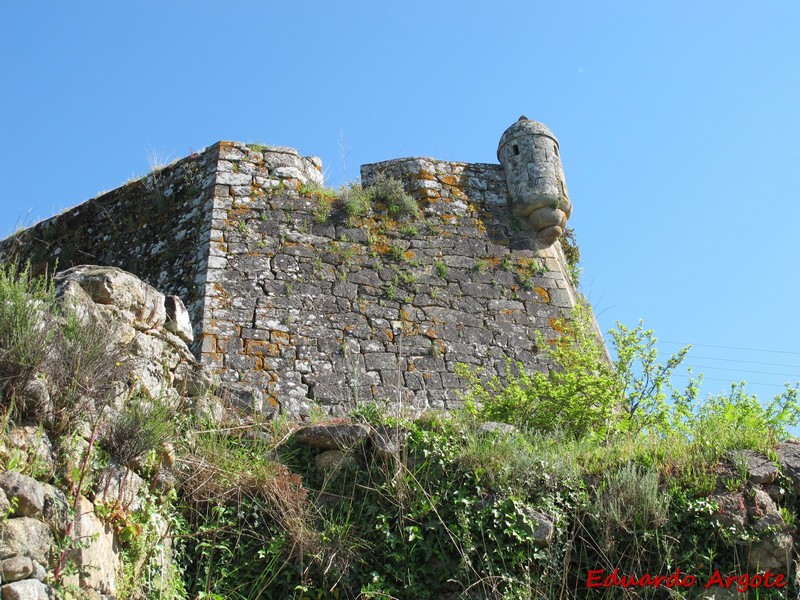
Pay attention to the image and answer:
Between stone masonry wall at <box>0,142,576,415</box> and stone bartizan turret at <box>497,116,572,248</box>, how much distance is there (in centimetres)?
17

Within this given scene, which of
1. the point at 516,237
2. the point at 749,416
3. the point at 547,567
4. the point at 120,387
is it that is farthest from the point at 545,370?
the point at 120,387

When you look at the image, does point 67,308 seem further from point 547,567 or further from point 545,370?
point 545,370

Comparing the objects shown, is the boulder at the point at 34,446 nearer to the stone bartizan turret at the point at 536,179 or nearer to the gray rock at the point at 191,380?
the gray rock at the point at 191,380

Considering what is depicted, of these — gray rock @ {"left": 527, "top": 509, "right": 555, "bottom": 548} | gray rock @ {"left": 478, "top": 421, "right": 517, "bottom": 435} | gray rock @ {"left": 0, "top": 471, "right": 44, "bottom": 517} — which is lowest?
gray rock @ {"left": 527, "top": 509, "right": 555, "bottom": 548}

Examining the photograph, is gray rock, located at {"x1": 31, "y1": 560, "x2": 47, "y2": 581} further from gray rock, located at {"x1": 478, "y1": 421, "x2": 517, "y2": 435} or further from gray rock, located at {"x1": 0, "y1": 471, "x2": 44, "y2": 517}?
gray rock, located at {"x1": 478, "y1": 421, "x2": 517, "y2": 435}

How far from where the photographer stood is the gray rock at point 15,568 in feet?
10.9

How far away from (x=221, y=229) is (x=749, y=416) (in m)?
5.36

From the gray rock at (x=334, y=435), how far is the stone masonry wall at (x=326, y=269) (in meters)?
2.59

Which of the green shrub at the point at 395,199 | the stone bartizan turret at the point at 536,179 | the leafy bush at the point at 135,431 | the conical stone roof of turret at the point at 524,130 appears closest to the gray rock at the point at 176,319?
the leafy bush at the point at 135,431

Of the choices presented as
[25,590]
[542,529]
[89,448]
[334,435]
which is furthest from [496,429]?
[25,590]

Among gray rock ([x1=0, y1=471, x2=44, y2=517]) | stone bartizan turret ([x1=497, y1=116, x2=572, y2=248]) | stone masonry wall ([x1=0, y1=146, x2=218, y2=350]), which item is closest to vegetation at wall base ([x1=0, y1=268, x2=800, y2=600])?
gray rock ([x1=0, y1=471, x2=44, y2=517])

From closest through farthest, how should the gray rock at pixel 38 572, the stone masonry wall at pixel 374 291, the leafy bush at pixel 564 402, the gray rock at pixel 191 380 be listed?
the gray rock at pixel 38 572
the gray rock at pixel 191 380
the leafy bush at pixel 564 402
the stone masonry wall at pixel 374 291

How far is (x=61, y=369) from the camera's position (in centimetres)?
413

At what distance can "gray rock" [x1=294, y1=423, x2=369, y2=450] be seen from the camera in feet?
17.9
